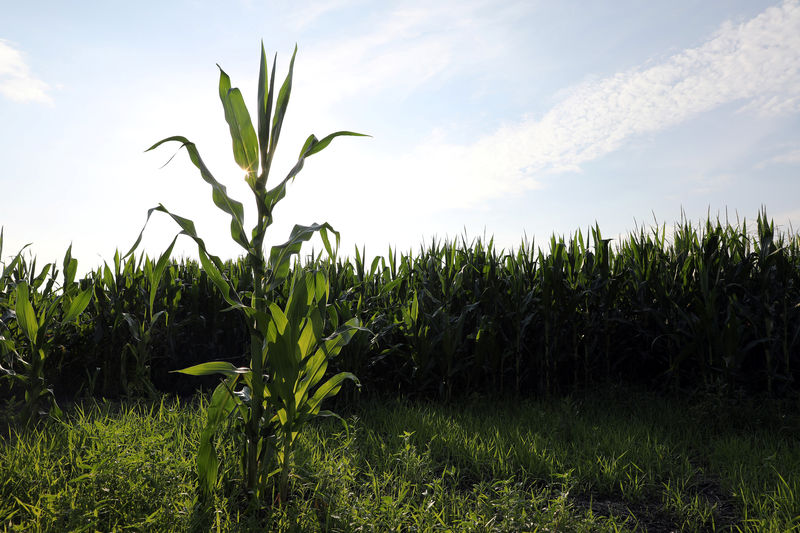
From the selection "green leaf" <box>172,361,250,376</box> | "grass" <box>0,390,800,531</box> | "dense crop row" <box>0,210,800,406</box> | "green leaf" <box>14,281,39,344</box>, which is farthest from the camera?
"dense crop row" <box>0,210,800,406</box>

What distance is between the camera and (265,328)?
2471 millimetres

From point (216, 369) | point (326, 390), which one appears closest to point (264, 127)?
point (216, 369)

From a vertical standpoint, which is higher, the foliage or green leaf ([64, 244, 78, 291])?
green leaf ([64, 244, 78, 291])

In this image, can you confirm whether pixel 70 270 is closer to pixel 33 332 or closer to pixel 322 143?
pixel 33 332

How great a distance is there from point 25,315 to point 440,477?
3.25 meters

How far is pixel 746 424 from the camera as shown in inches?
177

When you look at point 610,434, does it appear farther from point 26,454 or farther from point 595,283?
point 26,454

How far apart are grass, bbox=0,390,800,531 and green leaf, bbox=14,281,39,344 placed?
753 mm

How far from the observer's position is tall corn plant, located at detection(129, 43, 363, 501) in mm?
2520

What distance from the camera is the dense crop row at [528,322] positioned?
5.14m

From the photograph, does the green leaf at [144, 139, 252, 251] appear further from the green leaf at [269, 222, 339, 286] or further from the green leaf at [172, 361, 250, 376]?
the green leaf at [172, 361, 250, 376]

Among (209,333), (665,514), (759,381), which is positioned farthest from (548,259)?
(209,333)

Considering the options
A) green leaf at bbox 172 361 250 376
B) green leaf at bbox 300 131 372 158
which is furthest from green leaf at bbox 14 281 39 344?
green leaf at bbox 300 131 372 158

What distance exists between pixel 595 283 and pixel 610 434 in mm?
1991
